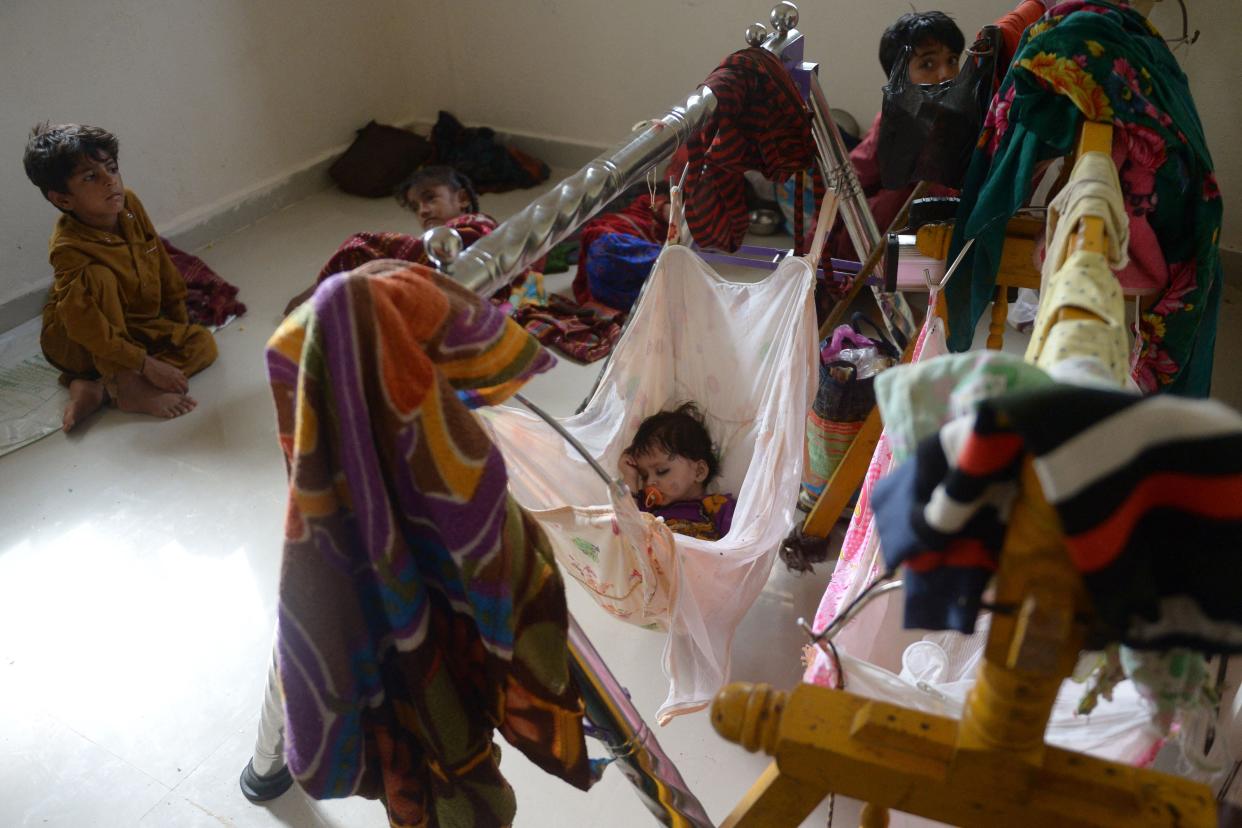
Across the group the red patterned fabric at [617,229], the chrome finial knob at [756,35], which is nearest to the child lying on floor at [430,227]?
the red patterned fabric at [617,229]

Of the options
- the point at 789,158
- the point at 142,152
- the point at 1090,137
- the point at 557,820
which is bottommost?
the point at 557,820

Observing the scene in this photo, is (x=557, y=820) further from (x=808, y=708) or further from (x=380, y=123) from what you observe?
(x=380, y=123)

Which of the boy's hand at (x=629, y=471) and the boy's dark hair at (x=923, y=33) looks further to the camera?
the boy's dark hair at (x=923, y=33)

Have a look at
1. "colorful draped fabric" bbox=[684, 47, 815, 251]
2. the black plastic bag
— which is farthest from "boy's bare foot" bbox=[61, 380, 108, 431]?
the black plastic bag

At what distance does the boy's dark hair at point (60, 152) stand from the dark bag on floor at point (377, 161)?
1088 mm

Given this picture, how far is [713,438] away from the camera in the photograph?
5.38ft

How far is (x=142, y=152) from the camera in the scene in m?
2.55

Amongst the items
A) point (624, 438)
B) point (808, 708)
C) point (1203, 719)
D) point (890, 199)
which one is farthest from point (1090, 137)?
point (890, 199)

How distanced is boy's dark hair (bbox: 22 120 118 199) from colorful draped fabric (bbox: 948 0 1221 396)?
178cm

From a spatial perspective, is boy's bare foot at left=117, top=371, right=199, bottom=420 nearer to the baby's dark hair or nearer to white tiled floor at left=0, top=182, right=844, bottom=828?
white tiled floor at left=0, top=182, right=844, bottom=828

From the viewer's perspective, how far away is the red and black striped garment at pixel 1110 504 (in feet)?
1.39

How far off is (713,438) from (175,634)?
3.22ft

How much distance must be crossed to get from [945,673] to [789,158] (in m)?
0.73

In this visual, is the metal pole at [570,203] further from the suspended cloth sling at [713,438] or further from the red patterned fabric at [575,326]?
the red patterned fabric at [575,326]
